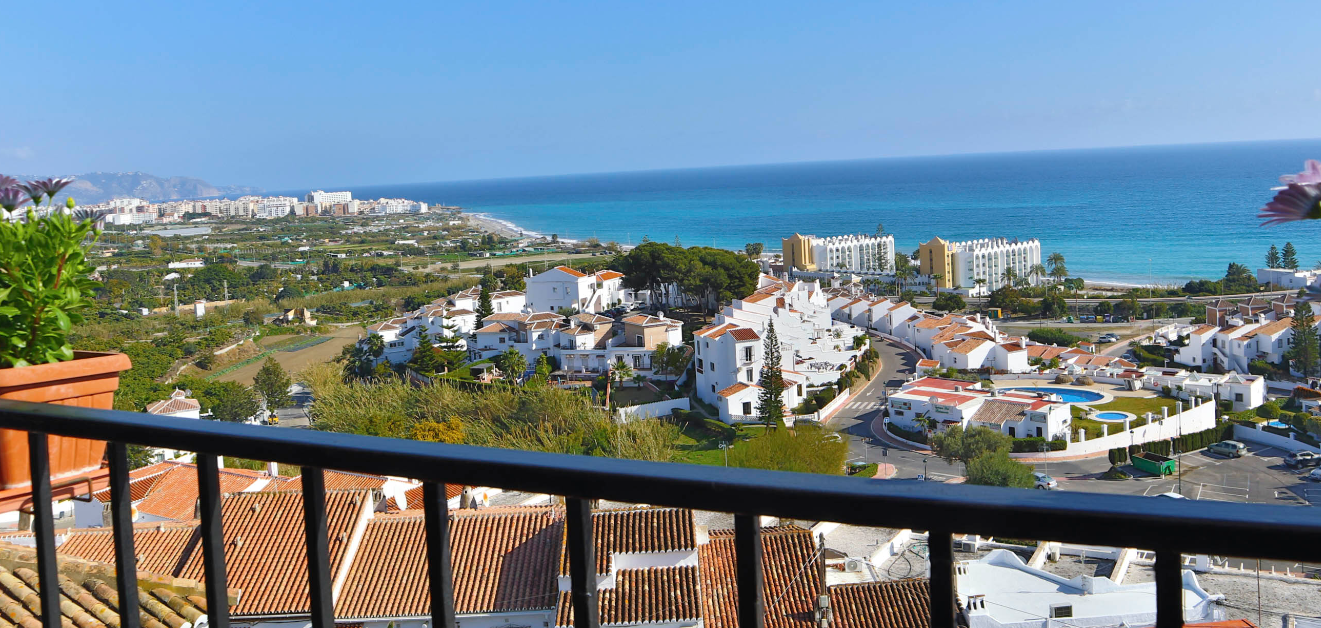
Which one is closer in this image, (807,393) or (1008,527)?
(1008,527)

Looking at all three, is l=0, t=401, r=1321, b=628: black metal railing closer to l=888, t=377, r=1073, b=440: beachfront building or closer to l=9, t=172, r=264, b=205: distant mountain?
l=9, t=172, r=264, b=205: distant mountain

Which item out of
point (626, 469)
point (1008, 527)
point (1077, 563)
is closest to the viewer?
point (1008, 527)

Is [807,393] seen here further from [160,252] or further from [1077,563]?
[160,252]

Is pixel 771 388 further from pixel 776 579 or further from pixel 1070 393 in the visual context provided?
pixel 776 579

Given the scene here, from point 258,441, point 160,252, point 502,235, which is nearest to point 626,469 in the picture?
point 258,441

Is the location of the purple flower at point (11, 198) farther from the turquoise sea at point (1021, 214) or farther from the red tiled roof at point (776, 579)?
the turquoise sea at point (1021, 214)

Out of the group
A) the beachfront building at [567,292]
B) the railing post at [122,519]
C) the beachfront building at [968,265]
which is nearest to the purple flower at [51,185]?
the railing post at [122,519]

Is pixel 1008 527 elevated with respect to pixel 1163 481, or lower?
elevated
